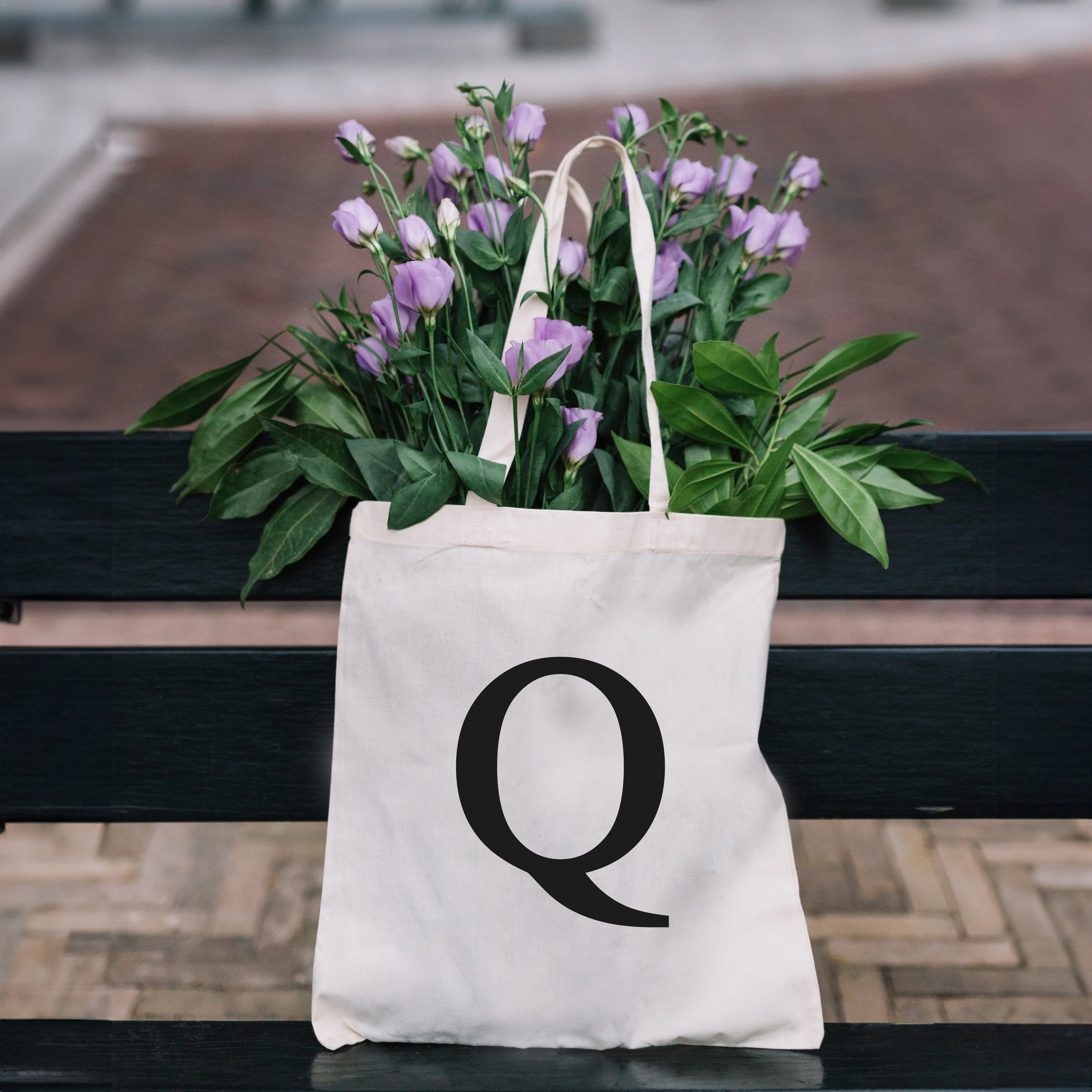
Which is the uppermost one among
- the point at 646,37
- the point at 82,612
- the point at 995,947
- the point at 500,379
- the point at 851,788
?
the point at 646,37

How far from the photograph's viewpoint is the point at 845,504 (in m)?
0.64

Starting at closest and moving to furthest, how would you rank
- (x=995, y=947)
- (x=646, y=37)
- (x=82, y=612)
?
(x=995, y=947)
(x=82, y=612)
(x=646, y=37)

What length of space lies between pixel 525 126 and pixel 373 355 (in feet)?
0.60

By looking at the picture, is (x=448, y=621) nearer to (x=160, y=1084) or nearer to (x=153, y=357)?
(x=160, y=1084)

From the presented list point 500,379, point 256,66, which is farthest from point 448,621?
point 256,66

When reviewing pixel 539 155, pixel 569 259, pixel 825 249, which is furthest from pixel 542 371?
pixel 825 249

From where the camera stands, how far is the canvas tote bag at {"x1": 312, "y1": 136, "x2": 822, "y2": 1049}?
24.5 inches

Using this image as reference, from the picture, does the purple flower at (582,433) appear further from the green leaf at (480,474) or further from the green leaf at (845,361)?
→ the green leaf at (845,361)

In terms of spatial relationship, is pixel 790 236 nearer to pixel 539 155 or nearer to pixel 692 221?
pixel 692 221

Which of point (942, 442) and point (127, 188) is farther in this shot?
point (127, 188)

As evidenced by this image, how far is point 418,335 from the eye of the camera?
0.65m

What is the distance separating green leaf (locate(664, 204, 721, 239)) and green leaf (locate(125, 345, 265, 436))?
305 mm

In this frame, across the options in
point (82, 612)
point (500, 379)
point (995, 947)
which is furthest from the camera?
point (82, 612)

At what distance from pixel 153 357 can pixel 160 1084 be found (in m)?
2.16
